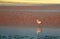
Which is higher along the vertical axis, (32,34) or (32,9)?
(32,9)

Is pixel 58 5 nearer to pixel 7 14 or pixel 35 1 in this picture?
pixel 35 1

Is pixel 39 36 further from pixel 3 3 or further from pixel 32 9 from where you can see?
pixel 3 3

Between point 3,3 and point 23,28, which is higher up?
point 3,3

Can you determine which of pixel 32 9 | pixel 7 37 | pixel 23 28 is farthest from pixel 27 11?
pixel 7 37

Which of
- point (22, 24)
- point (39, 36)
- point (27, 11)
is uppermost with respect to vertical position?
point (27, 11)

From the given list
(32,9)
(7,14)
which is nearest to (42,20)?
(32,9)

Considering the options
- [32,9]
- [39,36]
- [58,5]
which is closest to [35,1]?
[32,9]

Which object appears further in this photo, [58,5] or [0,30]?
[0,30]
